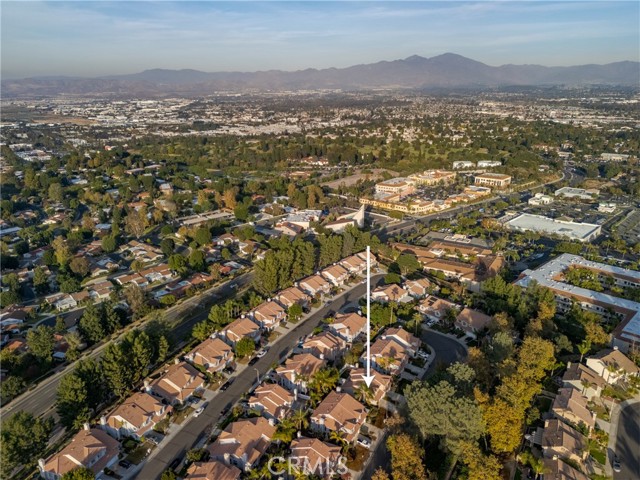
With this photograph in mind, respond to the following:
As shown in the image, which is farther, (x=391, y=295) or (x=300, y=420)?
(x=391, y=295)

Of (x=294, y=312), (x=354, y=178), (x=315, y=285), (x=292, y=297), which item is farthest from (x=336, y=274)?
(x=354, y=178)

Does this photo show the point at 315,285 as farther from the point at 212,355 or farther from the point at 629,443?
the point at 629,443

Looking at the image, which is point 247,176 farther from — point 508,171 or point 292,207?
point 508,171

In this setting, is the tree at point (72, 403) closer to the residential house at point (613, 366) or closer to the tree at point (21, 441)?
the tree at point (21, 441)

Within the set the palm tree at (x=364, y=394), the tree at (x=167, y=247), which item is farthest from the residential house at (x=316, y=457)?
the tree at (x=167, y=247)

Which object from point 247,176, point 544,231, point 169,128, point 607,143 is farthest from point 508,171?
point 169,128

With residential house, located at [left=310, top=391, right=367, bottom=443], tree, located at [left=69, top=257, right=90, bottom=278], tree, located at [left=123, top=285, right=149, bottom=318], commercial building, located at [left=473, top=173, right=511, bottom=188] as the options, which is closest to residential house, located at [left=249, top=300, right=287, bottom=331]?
tree, located at [left=123, top=285, right=149, bottom=318]

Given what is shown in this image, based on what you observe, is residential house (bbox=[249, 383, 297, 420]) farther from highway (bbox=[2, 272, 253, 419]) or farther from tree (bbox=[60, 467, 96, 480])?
highway (bbox=[2, 272, 253, 419])
